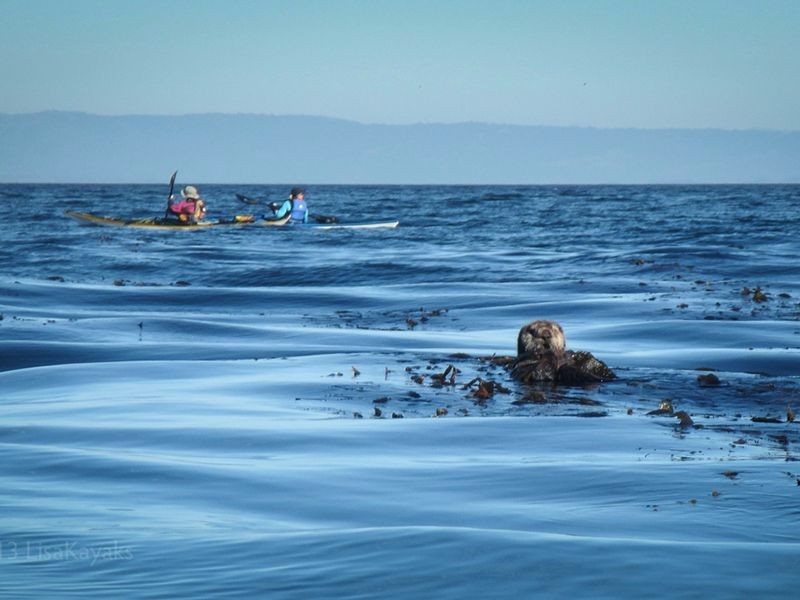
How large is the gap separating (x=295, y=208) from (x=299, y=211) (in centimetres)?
49

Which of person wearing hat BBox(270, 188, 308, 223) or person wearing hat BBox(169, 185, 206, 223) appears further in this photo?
person wearing hat BBox(270, 188, 308, 223)

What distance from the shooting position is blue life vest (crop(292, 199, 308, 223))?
5131 centimetres

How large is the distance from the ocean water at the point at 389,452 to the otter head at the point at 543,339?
0.47 m

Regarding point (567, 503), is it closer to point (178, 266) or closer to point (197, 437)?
point (197, 437)

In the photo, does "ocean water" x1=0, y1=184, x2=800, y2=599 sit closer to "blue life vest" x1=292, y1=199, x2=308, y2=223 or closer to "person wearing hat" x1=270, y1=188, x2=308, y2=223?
"person wearing hat" x1=270, y1=188, x2=308, y2=223

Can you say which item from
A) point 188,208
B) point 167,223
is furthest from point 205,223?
point 167,223

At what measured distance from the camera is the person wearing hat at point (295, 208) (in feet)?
168

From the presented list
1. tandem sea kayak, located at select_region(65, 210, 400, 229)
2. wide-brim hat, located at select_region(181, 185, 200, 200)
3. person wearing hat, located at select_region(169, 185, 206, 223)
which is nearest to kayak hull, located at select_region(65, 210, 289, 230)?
tandem sea kayak, located at select_region(65, 210, 400, 229)

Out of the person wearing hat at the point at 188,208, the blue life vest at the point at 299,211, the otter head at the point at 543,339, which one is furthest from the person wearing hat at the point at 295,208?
the otter head at the point at 543,339

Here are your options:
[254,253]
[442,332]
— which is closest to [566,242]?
[254,253]

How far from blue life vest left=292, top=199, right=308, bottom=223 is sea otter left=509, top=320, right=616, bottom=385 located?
38.6 metres

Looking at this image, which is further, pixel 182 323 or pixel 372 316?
pixel 372 316

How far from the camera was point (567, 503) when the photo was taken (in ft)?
23.4

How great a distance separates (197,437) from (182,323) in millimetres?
10331
